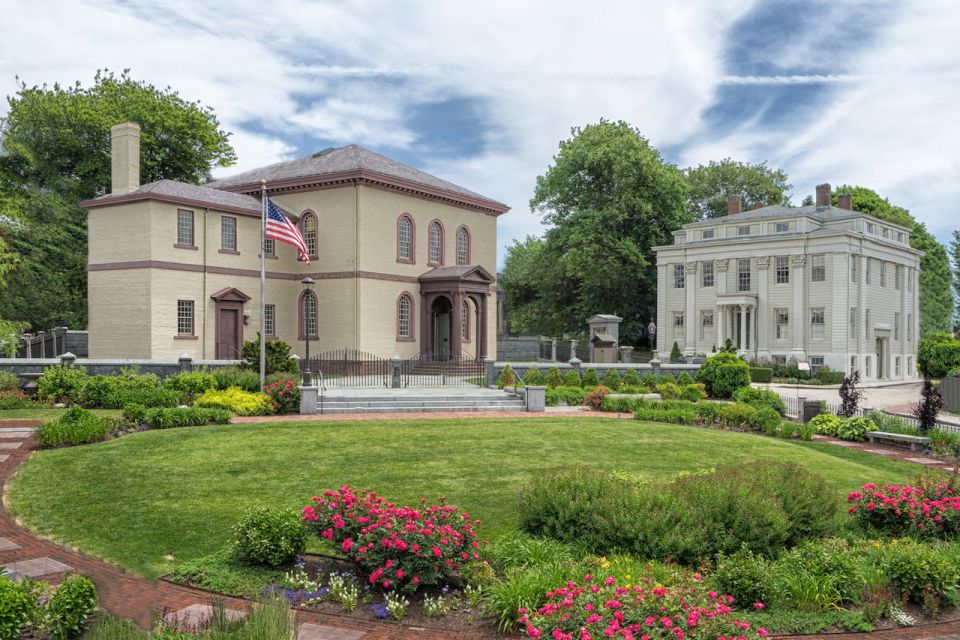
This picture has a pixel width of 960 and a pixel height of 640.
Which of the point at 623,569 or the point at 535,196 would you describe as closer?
the point at 623,569

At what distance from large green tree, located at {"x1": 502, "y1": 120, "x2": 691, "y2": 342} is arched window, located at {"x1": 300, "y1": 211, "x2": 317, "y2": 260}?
22.8 meters

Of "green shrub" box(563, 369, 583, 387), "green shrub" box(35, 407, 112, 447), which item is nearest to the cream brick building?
"green shrub" box(563, 369, 583, 387)

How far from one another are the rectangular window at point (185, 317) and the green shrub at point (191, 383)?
8.52 meters

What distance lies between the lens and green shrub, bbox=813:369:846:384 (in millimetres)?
41531

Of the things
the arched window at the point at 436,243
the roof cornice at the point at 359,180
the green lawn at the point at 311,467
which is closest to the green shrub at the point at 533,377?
the green lawn at the point at 311,467

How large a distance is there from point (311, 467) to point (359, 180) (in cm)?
2101

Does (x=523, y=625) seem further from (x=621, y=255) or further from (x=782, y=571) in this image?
(x=621, y=255)

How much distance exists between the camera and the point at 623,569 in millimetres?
7371

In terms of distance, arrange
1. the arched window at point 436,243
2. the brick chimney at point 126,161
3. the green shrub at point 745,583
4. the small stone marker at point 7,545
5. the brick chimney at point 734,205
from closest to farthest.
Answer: the green shrub at point 745,583
the small stone marker at point 7,545
the brick chimney at point 126,161
the arched window at point 436,243
the brick chimney at point 734,205

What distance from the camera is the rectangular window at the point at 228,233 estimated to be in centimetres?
3183

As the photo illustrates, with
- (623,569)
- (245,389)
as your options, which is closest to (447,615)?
(623,569)

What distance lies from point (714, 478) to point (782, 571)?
2070 mm

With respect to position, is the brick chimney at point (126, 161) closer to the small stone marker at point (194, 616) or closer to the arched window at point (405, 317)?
the arched window at point (405, 317)

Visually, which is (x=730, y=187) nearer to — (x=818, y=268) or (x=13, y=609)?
(x=818, y=268)
